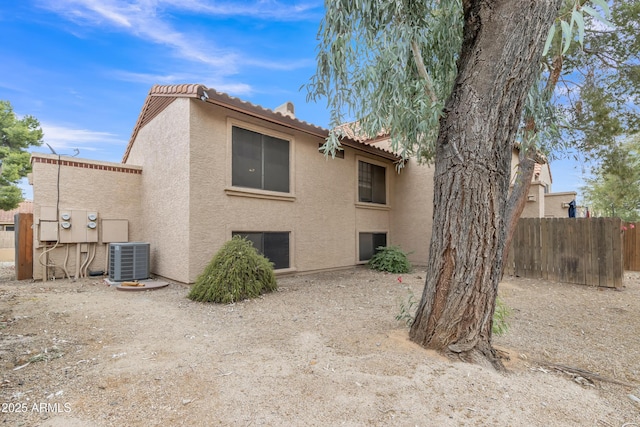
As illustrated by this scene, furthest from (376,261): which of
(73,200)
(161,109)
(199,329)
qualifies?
(73,200)

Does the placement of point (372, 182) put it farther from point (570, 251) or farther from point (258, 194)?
point (570, 251)

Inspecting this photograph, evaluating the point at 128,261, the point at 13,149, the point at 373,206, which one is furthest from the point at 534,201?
the point at 13,149

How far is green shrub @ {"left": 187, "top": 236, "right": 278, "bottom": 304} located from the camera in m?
5.12

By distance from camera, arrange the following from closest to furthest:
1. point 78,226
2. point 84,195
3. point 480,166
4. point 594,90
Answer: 1. point 480,166
2. point 594,90
3. point 78,226
4. point 84,195

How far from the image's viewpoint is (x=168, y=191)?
687 centimetres

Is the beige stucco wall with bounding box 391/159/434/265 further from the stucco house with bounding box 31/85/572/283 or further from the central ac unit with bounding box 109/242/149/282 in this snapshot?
the central ac unit with bounding box 109/242/149/282

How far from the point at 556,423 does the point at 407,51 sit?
373cm

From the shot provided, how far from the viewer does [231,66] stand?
835cm

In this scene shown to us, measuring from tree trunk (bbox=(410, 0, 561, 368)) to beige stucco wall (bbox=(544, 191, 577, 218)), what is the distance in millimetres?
12051

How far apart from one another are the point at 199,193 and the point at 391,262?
587 centimetres

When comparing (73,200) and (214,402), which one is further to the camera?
(73,200)

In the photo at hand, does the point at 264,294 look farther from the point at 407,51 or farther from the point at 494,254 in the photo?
the point at 407,51

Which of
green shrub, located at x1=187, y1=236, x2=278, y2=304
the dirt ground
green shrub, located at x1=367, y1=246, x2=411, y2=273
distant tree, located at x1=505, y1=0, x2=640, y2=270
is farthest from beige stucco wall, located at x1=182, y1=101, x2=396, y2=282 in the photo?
distant tree, located at x1=505, y1=0, x2=640, y2=270

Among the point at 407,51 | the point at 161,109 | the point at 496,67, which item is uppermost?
the point at 161,109
